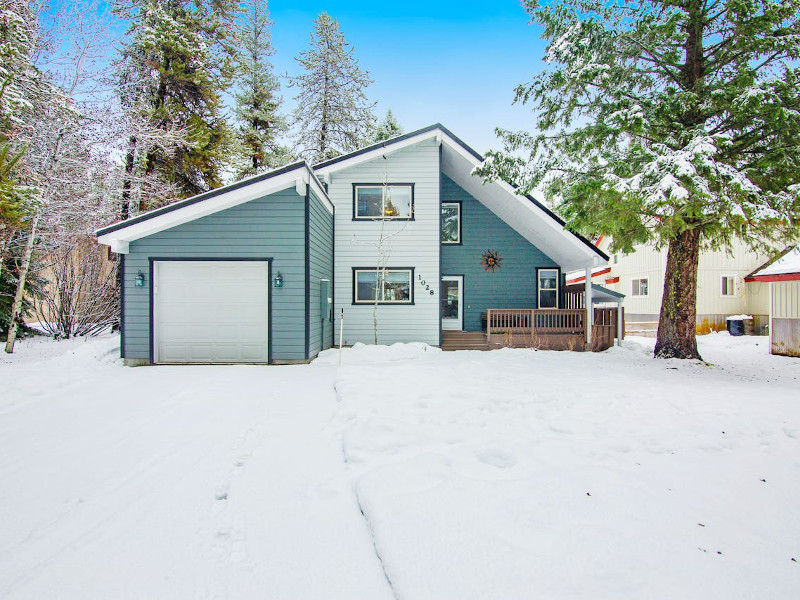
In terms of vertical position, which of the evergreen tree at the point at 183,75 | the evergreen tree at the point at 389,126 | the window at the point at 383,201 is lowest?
the window at the point at 383,201

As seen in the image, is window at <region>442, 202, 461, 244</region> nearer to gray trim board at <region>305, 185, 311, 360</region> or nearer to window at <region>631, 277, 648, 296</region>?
gray trim board at <region>305, 185, 311, 360</region>

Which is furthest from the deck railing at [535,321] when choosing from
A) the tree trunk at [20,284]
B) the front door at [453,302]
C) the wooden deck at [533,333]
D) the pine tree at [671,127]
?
the tree trunk at [20,284]

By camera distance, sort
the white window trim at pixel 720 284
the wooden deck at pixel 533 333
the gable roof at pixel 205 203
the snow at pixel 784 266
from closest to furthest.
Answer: the gable roof at pixel 205 203 < the snow at pixel 784 266 < the wooden deck at pixel 533 333 < the white window trim at pixel 720 284

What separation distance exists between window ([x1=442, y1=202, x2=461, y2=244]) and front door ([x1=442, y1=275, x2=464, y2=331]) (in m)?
1.18

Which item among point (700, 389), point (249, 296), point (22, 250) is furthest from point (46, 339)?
point (700, 389)

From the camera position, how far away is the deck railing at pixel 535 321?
10797mm

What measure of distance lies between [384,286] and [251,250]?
12.8 ft

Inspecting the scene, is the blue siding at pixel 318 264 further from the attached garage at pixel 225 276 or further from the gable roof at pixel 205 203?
the gable roof at pixel 205 203

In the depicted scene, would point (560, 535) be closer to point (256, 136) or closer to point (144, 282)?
point (144, 282)

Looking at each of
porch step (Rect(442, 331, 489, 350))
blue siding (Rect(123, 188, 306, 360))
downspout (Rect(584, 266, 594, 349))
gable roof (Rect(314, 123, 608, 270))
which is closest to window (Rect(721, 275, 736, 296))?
gable roof (Rect(314, 123, 608, 270))

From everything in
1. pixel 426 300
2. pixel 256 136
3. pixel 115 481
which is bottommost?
pixel 115 481

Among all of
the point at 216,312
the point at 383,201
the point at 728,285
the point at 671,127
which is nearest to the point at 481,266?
the point at 383,201

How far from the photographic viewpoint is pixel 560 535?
7.33ft

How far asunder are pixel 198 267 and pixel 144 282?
106cm
